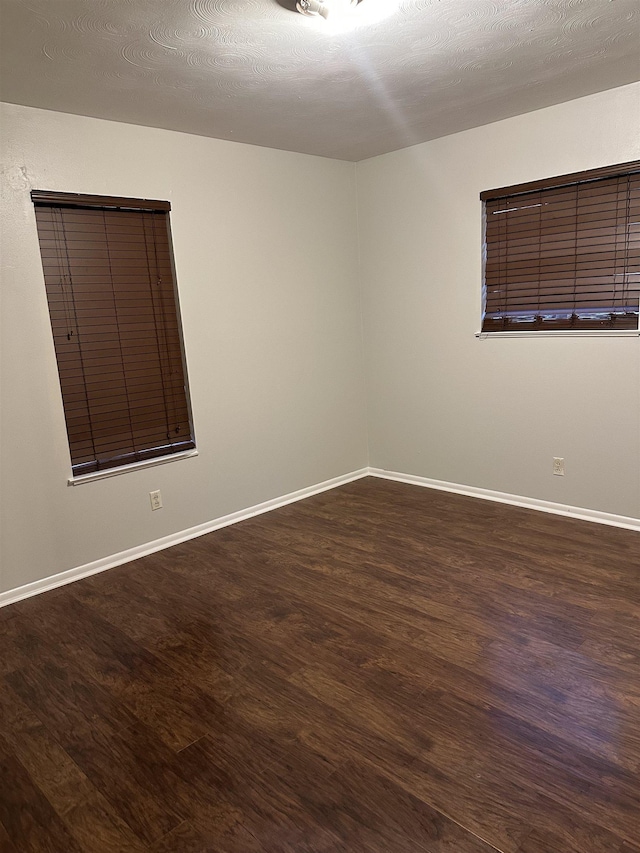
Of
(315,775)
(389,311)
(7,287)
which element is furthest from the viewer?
(389,311)

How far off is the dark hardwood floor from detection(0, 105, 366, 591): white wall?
443mm

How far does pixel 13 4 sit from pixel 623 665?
321cm

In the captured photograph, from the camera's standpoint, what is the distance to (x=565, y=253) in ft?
11.8

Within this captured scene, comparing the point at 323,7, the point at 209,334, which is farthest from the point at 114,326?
the point at 323,7

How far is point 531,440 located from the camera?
392cm

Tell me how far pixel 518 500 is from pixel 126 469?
2620 mm

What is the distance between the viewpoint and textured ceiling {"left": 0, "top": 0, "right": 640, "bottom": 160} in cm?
212

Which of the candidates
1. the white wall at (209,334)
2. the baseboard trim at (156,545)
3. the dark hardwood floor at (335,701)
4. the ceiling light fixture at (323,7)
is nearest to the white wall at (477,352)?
the white wall at (209,334)

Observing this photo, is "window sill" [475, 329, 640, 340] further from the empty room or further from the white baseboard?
the white baseboard

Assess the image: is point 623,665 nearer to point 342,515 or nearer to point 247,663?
point 247,663

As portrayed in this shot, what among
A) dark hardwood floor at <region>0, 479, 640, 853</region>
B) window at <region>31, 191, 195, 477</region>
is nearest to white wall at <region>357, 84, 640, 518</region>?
dark hardwood floor at <region>0, 479, 640, 853</region>

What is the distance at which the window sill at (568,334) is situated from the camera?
3.39m

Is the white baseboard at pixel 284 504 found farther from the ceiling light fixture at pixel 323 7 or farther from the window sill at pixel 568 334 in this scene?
the ceiling light fixture at pixel 323 7

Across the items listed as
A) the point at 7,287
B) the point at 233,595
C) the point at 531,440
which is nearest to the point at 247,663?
the point at 233,595
